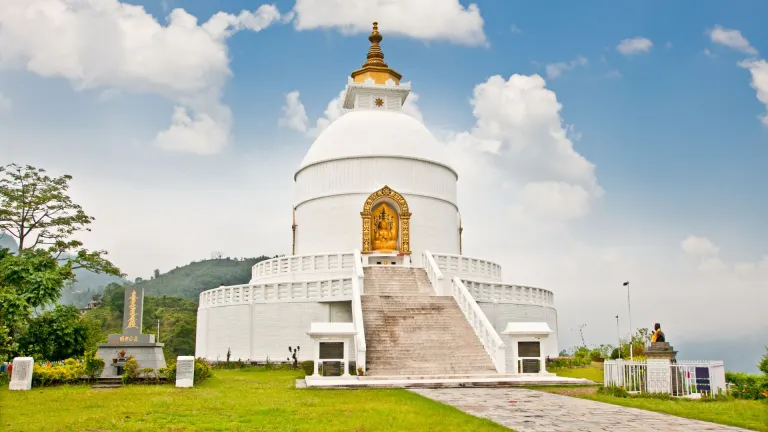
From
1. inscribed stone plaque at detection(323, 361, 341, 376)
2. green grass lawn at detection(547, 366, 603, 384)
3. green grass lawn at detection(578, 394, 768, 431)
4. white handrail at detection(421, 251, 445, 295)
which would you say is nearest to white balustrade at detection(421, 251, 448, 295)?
white handrail at detection(421, 251, 445, 295)

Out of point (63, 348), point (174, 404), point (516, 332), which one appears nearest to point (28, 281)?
point (63, 348)

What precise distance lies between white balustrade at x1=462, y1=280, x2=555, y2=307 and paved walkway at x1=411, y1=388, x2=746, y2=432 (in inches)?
406

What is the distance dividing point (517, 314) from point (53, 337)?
1536cm

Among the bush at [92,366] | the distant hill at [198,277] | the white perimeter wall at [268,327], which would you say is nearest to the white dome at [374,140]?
the white perimeter wall at [268,327]

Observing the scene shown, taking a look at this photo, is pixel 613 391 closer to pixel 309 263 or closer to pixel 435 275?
pixel 435 275

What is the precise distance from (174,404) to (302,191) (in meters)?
20.2

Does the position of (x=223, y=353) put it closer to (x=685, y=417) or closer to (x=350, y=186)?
(x=350, y=186)

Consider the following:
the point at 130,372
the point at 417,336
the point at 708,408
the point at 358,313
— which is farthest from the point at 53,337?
the point at 708,408

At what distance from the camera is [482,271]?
88.9ft

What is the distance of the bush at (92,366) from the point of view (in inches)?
654

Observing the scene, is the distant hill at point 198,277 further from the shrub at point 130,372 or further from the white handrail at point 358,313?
the shrub at point 130,372

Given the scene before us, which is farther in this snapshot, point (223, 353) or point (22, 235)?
point (22, 235)

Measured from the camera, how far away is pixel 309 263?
87.5 ft

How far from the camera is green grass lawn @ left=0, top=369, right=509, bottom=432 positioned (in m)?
9.52
